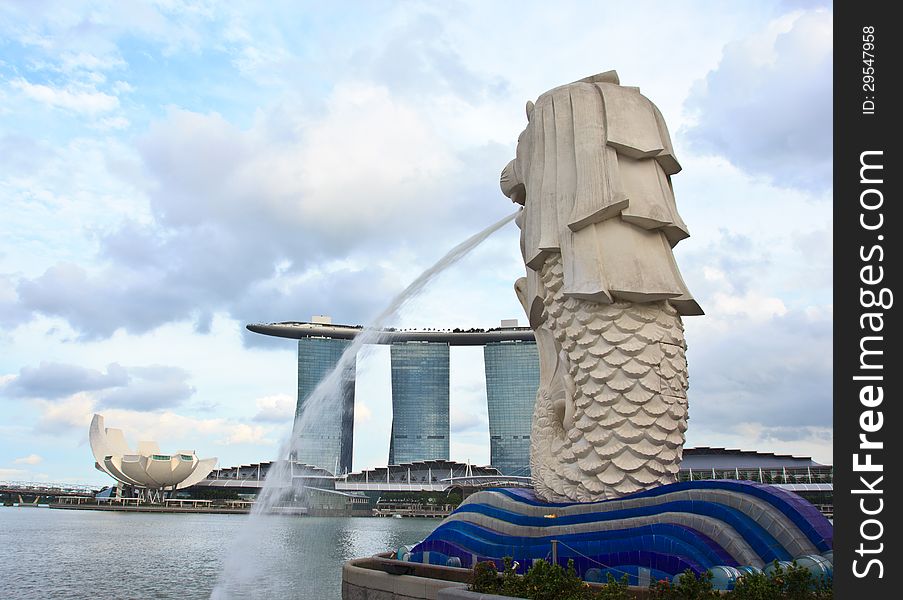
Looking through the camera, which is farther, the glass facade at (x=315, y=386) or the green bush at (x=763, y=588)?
the glass facade at (x=315, y=386)

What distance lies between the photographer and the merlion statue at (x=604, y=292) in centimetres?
1266

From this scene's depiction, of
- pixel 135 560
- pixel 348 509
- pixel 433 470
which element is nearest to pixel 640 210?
pixel 135 560

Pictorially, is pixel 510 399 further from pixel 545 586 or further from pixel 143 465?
pixel 545 586

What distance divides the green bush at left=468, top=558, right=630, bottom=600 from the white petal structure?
A: 7242 centimetres

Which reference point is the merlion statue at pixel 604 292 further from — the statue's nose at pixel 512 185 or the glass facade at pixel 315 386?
the glass facade at pixel 315 386

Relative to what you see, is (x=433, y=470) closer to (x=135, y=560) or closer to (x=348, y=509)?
(x=348, y=509)

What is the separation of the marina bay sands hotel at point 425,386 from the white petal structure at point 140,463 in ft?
48.8

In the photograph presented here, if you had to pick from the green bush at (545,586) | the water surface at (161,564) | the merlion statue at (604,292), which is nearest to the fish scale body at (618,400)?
the merlion statue at (604,292)

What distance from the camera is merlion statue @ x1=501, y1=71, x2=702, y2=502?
1266cm

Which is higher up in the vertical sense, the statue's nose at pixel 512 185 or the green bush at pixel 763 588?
the statue's nose at pixel 512 185

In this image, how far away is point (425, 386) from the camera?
309 feet

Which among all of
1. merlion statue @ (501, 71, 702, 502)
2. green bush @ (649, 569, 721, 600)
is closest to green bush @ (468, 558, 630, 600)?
green bush @ (649, 569, 721, 600)

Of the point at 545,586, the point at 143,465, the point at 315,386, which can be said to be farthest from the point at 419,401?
the point at 545,586
